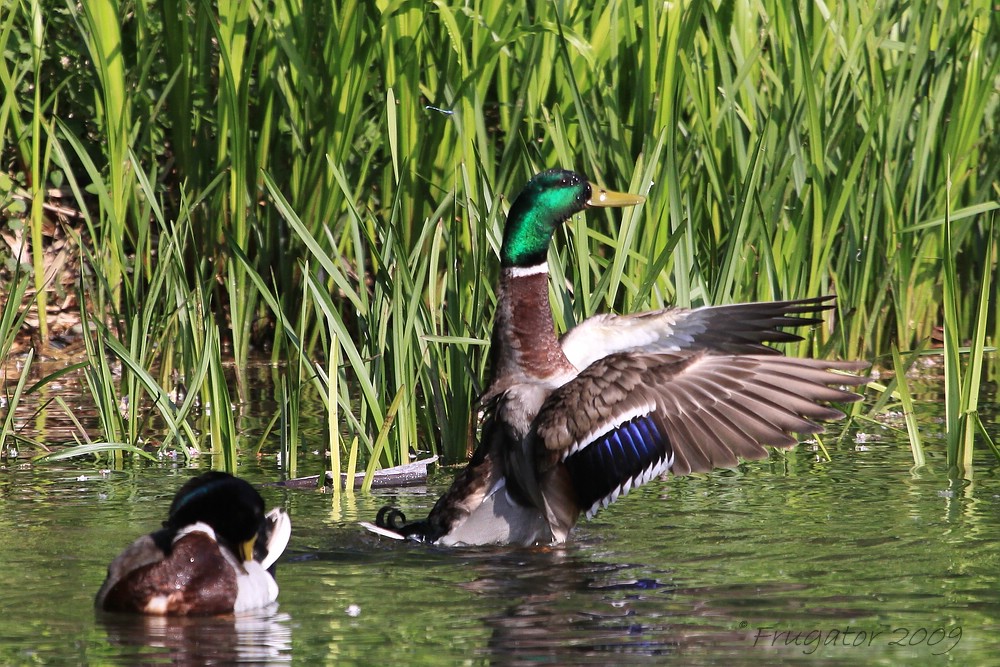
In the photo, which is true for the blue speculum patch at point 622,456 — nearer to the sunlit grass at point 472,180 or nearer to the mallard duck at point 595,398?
the mallard duck at point 595,398

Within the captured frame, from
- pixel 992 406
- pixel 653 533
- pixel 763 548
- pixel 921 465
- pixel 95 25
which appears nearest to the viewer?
pixel 763 548

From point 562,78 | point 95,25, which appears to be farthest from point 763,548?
point 95,25

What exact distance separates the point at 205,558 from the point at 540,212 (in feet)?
6.46

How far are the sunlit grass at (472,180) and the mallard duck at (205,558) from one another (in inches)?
39.7

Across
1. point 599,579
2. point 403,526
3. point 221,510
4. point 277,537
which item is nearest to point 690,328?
point 403,526

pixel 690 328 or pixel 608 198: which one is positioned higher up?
pixel 608 198

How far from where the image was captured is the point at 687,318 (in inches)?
224

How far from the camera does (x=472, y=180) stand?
6625 mm

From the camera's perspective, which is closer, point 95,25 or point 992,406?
point 992,406

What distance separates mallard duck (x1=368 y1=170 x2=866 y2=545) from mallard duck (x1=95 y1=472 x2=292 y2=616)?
573 millimetres

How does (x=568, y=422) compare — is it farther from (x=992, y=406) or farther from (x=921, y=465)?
(x=992, y=406)

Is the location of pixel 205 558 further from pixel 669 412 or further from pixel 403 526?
pixel 669 412

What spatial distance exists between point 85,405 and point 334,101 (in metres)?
1.79

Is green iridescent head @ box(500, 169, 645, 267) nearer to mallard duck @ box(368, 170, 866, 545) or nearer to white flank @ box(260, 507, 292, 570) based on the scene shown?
mallard duck @ box(368, 170, 866, 545)
